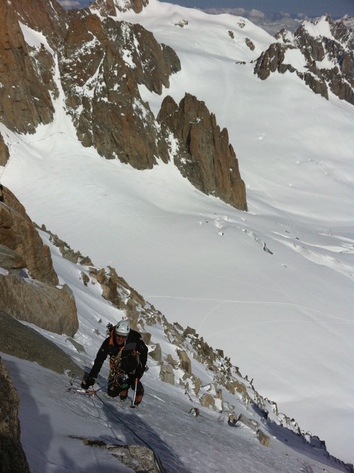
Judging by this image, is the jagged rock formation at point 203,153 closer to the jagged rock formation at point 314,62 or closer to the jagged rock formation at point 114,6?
the jagged rock formation at point 314,62

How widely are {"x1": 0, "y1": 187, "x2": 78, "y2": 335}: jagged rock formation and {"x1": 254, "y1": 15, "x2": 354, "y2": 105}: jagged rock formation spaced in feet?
345

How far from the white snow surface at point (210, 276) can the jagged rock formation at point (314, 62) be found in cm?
Result: 5152

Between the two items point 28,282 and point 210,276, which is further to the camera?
point 210,276

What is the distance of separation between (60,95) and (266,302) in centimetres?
3187

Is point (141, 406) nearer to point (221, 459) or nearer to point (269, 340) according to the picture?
point (221, 459)

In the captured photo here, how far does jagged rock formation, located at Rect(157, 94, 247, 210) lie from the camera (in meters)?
45.7

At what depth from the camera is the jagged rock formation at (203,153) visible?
4569cm

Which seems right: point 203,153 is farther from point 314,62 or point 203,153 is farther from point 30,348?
point 314,62

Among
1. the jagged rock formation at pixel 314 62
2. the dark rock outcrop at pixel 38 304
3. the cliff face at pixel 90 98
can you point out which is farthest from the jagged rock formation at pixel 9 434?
the jagged rock formation at pixel 314 62

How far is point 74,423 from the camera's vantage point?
4.40m

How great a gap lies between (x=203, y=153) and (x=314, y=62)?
281ft

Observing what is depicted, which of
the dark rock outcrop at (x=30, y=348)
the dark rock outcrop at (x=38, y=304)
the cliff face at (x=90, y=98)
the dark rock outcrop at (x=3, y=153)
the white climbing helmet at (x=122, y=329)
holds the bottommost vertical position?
the dark rock outcrop at (x=30, y=348)

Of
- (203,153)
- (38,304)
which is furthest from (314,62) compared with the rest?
(38,304)

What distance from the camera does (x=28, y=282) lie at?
8352mm
